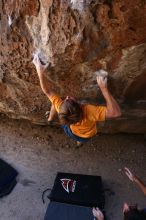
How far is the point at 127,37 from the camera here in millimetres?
2762

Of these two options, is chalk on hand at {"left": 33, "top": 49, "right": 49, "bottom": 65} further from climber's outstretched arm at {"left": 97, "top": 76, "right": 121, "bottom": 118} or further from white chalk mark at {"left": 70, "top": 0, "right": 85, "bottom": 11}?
white chalk mark at {"left": 70, "top": 0, "right": 85, "bottom": 11}

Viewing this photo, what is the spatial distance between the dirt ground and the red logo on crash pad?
0.25 metres

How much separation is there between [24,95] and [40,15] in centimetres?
123

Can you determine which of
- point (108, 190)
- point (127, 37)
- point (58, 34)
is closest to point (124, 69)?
point (127, 37)

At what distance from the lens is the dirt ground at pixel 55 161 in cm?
425

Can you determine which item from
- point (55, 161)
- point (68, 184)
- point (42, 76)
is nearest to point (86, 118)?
point (42, 76)

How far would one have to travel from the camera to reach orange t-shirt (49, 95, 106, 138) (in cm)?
315

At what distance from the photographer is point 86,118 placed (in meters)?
3.24

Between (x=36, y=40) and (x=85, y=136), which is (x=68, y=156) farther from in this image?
(x=36, y=40)

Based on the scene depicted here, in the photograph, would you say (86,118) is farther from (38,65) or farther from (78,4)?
(78,4)

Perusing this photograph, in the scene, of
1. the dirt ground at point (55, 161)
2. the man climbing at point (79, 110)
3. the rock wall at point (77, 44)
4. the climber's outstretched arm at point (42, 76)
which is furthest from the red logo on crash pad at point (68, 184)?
the climber's outstretched arm at point (42, 76)

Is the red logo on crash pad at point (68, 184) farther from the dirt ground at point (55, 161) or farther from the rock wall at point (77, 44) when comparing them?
the rock wall at point (77, 44)

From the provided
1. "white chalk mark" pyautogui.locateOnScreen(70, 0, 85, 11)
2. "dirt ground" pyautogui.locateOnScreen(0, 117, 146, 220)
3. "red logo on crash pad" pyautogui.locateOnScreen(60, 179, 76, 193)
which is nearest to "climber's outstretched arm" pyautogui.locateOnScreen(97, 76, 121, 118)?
"white chalk mark" pyautogui.locateOnScreen(70, 0, 85, 11)

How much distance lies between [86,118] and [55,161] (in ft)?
5.00
